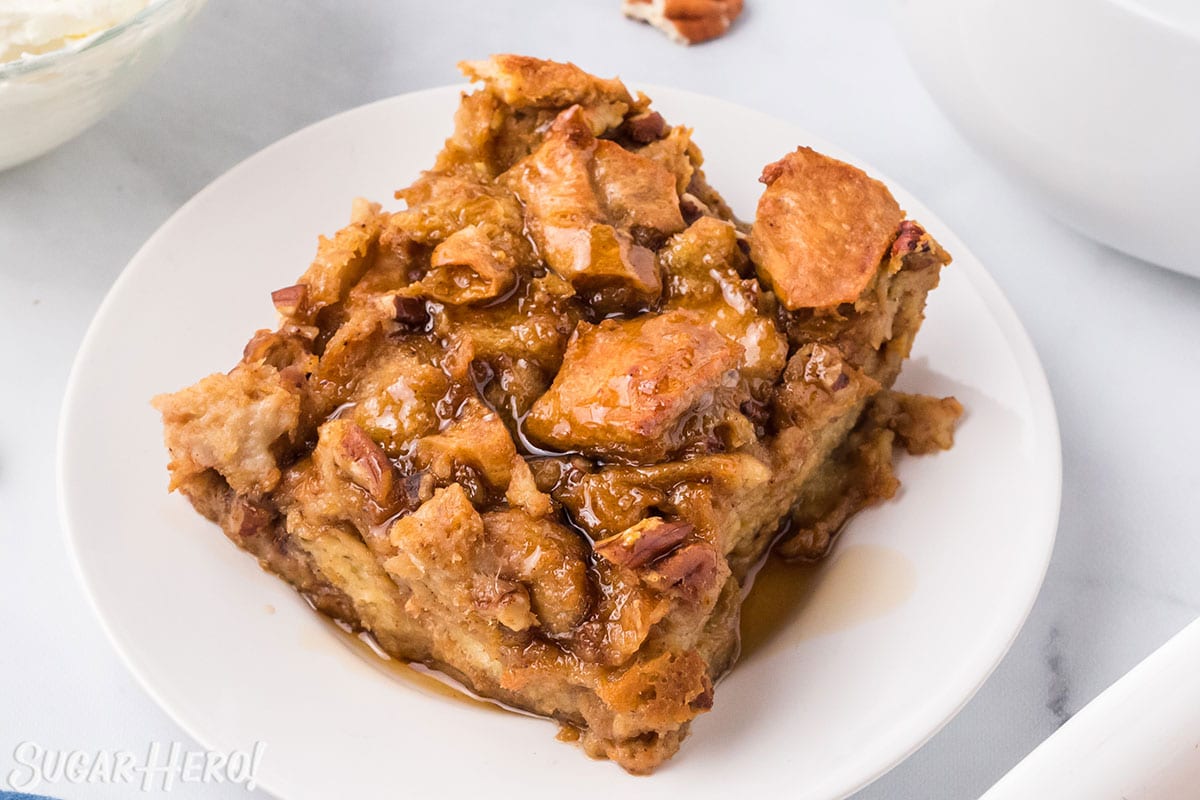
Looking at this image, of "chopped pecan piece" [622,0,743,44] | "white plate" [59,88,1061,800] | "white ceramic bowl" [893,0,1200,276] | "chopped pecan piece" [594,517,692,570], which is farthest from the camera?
"chopped pecan piece" [622,0,743,44]

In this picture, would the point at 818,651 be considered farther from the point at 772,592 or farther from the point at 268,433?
the point at 268,433

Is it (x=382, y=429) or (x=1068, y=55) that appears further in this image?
(x=1068, y=55)

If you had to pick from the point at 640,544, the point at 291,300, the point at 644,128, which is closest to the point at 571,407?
the point at 640,544

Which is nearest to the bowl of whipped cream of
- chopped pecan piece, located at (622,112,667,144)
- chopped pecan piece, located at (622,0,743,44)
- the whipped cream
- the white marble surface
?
the whipped cream

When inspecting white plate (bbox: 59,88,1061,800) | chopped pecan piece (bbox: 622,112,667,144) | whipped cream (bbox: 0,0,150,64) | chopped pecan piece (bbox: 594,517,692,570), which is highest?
whipped cream (bbox: 0,0,150,64)

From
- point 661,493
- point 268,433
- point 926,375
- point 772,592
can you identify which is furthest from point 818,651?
point 268,433

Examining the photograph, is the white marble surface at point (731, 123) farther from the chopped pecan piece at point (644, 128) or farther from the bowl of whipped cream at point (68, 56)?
the chopped pecan piece at point (644, 128)

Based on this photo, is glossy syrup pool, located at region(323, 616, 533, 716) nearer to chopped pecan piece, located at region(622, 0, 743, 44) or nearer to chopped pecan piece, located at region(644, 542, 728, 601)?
chopped pecan piece, located at region(644, 542, 728, 601)
